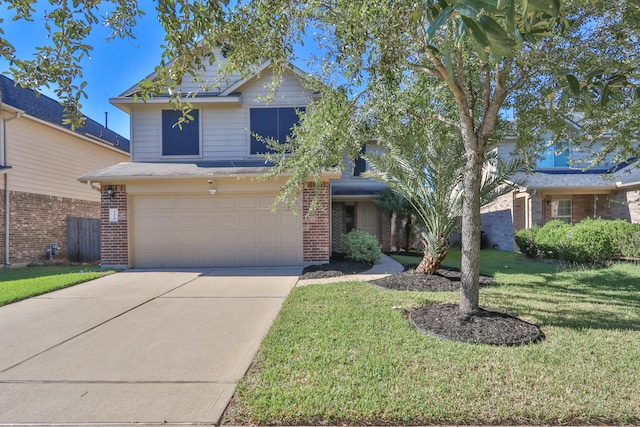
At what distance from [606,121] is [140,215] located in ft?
37.0

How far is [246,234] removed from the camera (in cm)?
1045

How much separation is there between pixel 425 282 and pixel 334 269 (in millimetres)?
2708

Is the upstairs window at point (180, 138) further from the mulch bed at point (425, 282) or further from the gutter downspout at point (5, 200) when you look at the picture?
the mulch bed at point (425, 282)

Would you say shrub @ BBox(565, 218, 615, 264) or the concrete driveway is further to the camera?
shrub @ BBox(565, 218, 615, 264)

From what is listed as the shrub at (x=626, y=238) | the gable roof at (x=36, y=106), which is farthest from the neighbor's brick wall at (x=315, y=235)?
the shrub at (x=626, y=238)

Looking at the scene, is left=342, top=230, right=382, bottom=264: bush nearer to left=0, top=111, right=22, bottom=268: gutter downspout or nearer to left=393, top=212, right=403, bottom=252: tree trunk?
left=393, top=212, right=403, bottom=252: tree trunk

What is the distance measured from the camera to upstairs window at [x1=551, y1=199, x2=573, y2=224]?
47.8 feet


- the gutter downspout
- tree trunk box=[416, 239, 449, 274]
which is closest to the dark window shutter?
tree trunk box=[416, 239, 449, 274]

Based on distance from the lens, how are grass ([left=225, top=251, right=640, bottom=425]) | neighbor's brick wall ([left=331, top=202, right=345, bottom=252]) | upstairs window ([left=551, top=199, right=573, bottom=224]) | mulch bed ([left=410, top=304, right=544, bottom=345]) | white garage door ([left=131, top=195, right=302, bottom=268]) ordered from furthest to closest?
neighbor's brick wall ([left=331, top=202, right=345, bottom=252]) < upstairs window ([left=551, top=199, right=573, bottom=224]) < white garage door ([left=131, top=195, right=302, bottom=268]) < mulch bed ([left=410, top=304, right=544, bottom=345]) < grass ([left=225, top=251, right=640, bottom=425])

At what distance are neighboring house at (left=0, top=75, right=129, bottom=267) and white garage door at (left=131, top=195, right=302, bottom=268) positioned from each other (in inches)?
100

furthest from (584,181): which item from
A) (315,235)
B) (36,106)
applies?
(36,106)

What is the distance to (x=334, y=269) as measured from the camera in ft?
30.7

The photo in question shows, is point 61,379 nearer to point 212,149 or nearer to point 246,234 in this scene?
point 246,234

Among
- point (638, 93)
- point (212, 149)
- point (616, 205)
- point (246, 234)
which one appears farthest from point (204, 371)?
point (616, 205)
